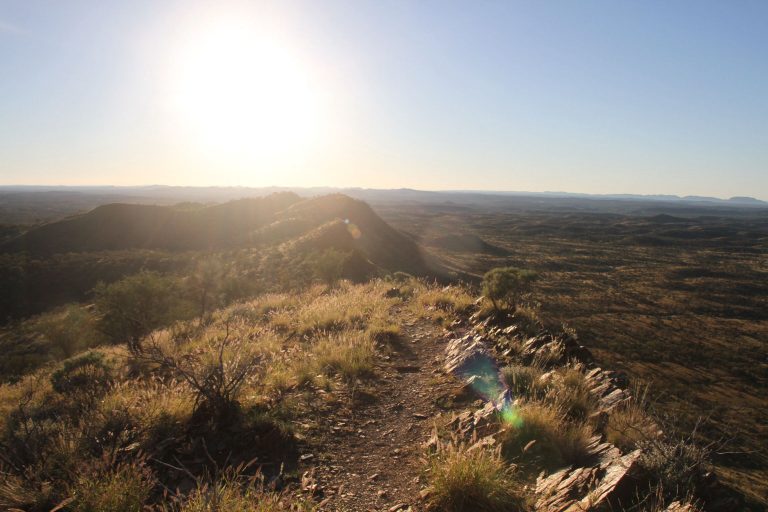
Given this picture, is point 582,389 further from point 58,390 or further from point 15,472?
point 58,390

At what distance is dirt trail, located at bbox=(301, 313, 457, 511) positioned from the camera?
393 cm

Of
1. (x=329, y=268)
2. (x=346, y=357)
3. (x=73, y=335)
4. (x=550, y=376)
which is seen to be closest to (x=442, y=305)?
(x=346, y=357)

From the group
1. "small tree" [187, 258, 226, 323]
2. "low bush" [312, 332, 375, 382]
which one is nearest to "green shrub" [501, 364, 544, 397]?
"low bush" [312, 332, 375, 382]

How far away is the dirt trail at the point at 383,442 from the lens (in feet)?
12.9

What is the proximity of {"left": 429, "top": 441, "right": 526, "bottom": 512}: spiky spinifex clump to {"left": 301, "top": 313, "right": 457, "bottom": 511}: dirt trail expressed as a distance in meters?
0.37

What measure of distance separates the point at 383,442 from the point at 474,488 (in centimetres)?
188

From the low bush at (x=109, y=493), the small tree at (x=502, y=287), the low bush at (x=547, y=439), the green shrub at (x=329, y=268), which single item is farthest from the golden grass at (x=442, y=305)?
the green shrub at (x=329, y=268)

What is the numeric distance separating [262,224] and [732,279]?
A: 71.4 m

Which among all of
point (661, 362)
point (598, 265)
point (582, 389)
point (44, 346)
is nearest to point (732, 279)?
point (598, 265)

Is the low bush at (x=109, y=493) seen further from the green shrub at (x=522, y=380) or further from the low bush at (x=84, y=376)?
the green shrub at (x=522, y=380)


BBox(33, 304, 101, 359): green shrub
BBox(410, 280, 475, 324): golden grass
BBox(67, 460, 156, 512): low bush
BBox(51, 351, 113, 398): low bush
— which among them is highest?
BBox(67, 460, 156, 512): low bush

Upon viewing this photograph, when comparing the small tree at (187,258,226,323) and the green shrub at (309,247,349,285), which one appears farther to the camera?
the green shrub at (309,247,349,285)

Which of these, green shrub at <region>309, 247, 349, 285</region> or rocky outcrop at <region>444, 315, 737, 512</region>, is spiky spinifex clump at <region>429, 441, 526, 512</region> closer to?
rocky outcrop at <region>444, 315, 737, 512</region>

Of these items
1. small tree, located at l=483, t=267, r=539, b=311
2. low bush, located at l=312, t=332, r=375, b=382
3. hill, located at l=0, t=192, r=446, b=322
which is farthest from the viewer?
hill, located at l=0, t=192, r=446, b=322
